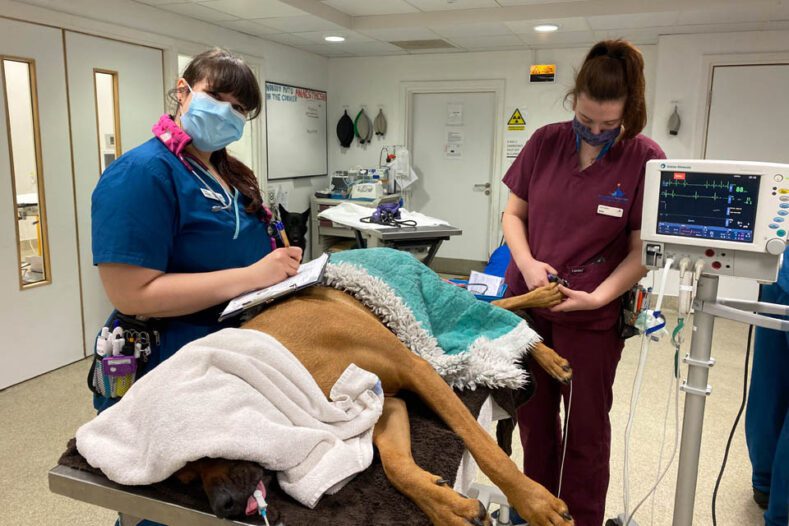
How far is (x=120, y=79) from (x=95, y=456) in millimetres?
3434

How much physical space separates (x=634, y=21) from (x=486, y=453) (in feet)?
13.3

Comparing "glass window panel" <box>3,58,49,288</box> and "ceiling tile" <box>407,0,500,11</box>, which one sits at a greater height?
"ceiling tile" <box>407,0,500,11</box>

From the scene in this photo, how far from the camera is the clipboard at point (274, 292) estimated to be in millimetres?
1096

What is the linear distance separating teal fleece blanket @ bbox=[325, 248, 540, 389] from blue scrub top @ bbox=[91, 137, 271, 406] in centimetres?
24

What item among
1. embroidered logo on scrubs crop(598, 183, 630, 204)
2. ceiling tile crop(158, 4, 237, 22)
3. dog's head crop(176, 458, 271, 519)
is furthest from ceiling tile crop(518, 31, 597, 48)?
dog's head crop(176, 458, 271, 519)

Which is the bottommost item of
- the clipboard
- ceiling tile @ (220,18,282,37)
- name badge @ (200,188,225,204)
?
the clipboard

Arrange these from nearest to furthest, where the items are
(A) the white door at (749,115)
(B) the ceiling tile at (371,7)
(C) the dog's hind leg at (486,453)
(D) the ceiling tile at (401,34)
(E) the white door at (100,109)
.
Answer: (C) the dog's hind leg at (486,453) → (E) the white door at (100,109) → (B) the ceiling tile at (371,7) → (A) the white door at (749,115) → (D) the ceiling tile at (401,34)

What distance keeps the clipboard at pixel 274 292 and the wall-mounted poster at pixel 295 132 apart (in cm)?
424

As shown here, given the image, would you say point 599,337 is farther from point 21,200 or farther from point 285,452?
point 21,200

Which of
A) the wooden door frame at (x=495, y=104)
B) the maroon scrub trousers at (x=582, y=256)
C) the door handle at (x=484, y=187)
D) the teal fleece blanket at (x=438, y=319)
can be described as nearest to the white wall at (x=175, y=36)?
the wooden door frame at (x=495, y=104)

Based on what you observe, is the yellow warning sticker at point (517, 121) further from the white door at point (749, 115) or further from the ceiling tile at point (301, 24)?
the ceiling tile at point (301, 24)

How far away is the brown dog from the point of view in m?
0.88

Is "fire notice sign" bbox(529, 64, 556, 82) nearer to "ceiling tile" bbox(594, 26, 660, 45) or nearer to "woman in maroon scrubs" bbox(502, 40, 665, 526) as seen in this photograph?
"ceiling tile" bbox(594, 26, 660, 45)

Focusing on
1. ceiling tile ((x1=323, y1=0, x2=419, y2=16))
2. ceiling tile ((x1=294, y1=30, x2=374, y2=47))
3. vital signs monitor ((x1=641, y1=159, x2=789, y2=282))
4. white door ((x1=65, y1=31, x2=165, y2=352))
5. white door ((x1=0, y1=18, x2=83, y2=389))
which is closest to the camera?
vital signs monitor ((x1=641, y1=159, x2=789, y2=282))
